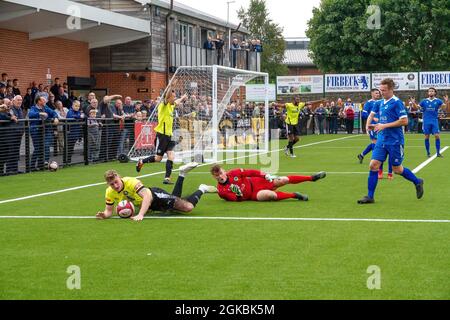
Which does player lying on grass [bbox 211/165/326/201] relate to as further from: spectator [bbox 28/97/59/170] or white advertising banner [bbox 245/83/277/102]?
white advertising banner [bbox 245/83/277/102]

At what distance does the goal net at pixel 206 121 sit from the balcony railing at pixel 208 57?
11.0 meters

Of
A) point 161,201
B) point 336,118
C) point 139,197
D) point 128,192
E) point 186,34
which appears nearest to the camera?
point 128,192

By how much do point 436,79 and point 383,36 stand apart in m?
12.7

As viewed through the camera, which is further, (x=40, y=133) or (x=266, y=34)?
(x=266, y=34)

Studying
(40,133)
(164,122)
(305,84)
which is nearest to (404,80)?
(305,84)

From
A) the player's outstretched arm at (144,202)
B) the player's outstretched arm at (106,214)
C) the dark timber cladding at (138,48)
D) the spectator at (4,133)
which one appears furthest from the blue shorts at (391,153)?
the dark timber cladding at (138,48)

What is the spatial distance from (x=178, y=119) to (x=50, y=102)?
4.28m

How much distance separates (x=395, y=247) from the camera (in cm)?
888

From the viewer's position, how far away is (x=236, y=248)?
901cm

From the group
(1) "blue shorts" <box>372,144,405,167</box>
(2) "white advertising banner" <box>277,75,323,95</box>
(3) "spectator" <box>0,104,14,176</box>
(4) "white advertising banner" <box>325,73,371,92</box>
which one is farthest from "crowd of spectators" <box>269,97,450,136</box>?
(1) "blue shorts" <box>372,144,405,167</box>

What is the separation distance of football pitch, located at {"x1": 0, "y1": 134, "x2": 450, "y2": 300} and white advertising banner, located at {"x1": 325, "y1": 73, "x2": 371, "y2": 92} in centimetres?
3771

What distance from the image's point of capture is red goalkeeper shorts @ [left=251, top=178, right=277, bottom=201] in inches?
524

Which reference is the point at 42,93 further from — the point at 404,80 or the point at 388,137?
the point at 404,80
